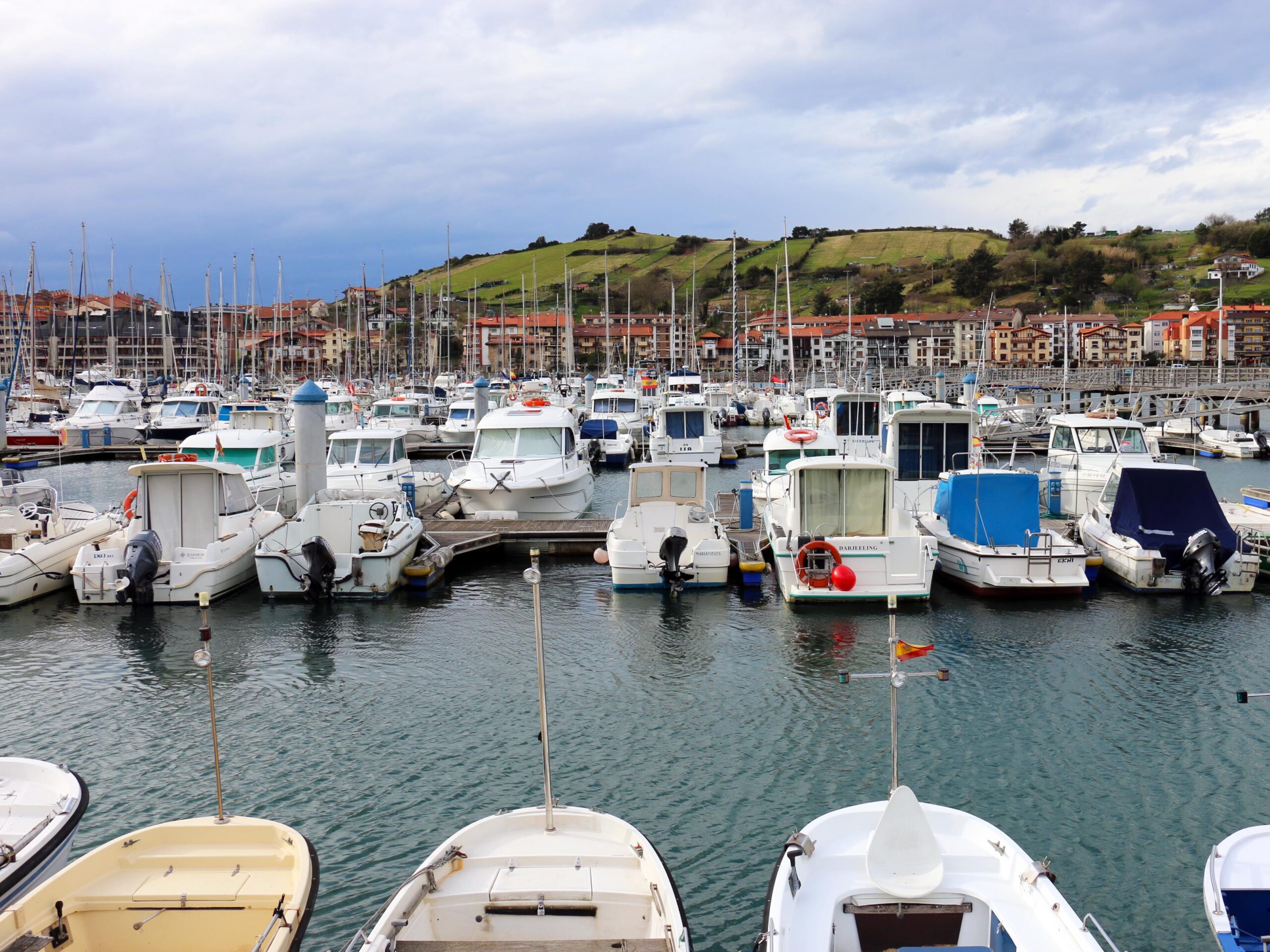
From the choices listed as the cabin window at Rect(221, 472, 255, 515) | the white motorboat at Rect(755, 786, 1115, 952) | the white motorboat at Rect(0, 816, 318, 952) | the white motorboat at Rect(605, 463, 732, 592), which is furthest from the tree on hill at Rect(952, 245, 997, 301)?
the white motorboat at Rect(0, 816, 318, 952)

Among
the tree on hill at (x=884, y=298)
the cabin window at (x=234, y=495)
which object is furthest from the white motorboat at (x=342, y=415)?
the tree on hill at (x=884, y=298)

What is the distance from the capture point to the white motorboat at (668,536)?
64.9ft

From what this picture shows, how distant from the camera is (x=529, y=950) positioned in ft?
21.2

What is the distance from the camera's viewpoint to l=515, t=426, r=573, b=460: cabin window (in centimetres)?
2770

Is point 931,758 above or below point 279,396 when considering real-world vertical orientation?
below

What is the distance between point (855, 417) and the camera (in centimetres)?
3388

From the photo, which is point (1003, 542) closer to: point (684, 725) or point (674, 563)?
point (674, 563)

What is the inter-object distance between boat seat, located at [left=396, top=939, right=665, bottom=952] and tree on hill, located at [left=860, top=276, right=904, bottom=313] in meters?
155

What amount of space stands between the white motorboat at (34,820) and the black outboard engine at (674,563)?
1209 centimetres

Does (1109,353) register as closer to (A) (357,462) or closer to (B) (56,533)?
Answer: (A) (357,462)

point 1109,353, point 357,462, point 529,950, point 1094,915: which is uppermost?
point 1109,353

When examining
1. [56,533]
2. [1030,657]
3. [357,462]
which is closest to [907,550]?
[1030,657]

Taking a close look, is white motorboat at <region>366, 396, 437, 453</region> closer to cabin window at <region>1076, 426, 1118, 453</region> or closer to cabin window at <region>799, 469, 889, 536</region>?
cabin window at <region>1076, 426, 1118, 453</region>

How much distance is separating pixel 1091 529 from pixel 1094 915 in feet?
48.7
